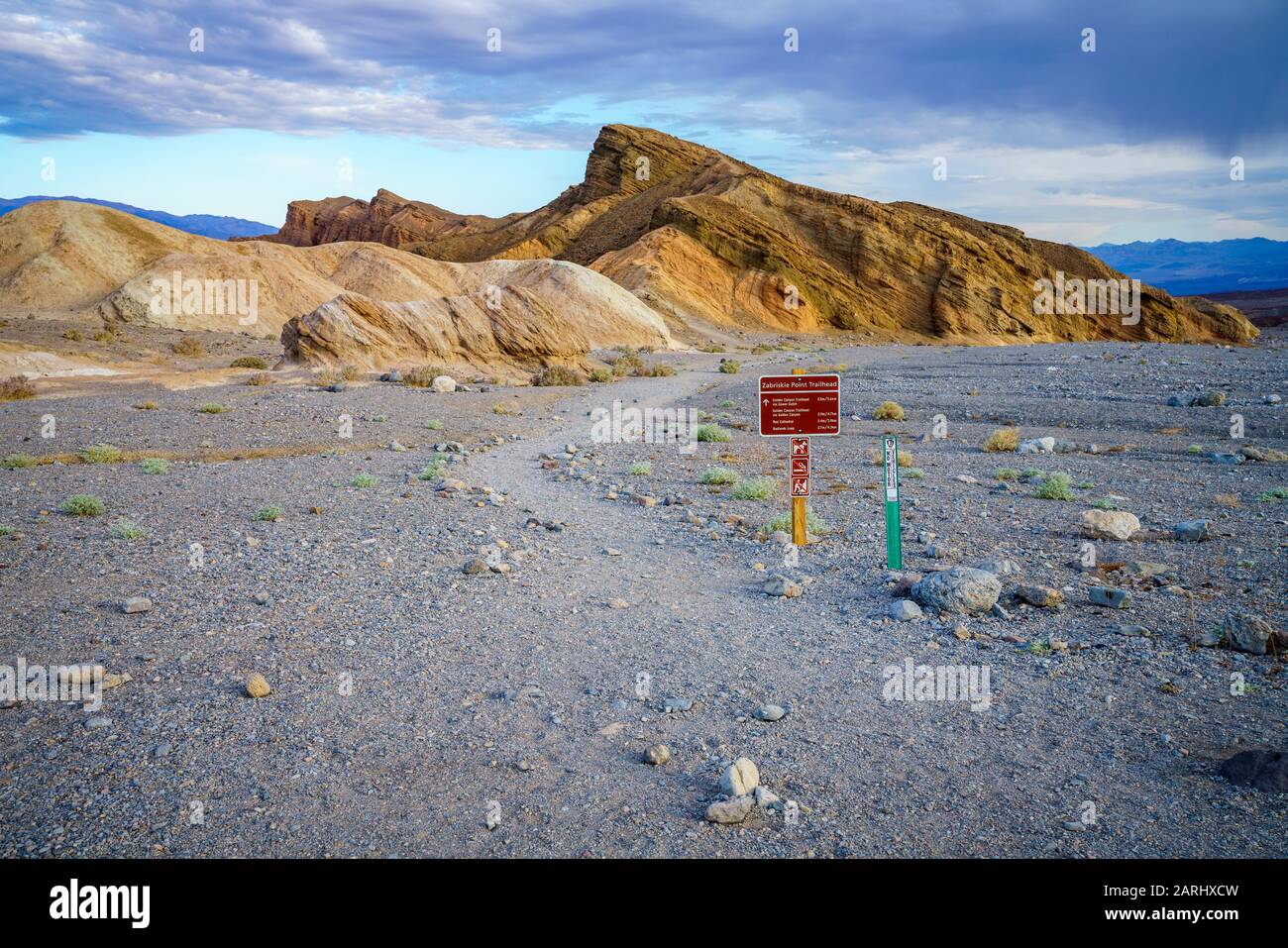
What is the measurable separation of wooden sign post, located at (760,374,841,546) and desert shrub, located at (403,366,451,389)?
1687cm

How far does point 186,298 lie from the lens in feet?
137

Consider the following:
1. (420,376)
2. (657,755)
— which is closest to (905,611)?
(657,755)

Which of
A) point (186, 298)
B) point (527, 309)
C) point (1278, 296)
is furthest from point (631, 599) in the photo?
point (1278, 296)

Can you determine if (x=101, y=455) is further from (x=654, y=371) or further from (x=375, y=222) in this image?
(x=375, y=222)

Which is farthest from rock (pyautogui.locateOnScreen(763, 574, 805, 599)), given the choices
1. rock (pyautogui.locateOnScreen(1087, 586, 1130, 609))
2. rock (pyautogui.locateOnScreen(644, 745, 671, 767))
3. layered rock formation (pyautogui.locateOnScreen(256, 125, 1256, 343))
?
layered rock formation (pyautogui.locateOnScreen(256, 125, 1256, 343))

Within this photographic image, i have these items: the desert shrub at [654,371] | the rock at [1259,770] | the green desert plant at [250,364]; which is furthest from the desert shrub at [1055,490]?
the green desert plant at [250,364]

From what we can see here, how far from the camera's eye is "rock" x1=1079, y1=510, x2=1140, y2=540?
8.92 m

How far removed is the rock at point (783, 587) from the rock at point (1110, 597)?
2.40m

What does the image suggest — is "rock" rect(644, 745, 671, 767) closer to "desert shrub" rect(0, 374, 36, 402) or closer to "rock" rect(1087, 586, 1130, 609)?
"rock" rect(1087, 586, 1130, 609)

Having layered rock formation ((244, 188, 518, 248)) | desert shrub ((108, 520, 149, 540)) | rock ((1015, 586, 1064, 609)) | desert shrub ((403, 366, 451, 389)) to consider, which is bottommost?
rock ((1015, 586, 1064, 609))

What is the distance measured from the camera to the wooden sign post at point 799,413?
8664 millimetres

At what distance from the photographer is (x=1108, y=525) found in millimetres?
8977

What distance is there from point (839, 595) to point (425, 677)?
374 centimetres
